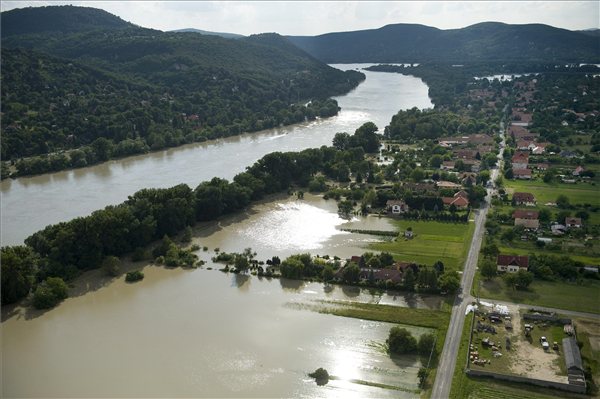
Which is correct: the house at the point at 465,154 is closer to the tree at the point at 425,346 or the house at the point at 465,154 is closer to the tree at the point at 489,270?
the tree at the point at 489,270

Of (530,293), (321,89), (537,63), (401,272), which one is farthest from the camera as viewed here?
(537,63)

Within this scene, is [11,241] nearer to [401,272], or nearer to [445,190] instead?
[401,272]

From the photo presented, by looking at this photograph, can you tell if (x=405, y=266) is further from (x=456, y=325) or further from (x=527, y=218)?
(x=527, y=218)

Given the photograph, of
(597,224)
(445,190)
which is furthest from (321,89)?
(597,224)

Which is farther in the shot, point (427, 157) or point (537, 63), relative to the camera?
point (537, 63)

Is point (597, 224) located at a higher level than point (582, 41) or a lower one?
lower

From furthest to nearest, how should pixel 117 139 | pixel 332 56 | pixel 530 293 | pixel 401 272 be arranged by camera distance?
1. pixel 332 56
2. pixel 117 139
3. pixel 401 272
4. pixel 530 293

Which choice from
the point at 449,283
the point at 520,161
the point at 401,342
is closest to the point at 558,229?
the point at 449,283

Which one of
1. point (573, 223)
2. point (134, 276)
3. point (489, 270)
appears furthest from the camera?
point (573, 223)
